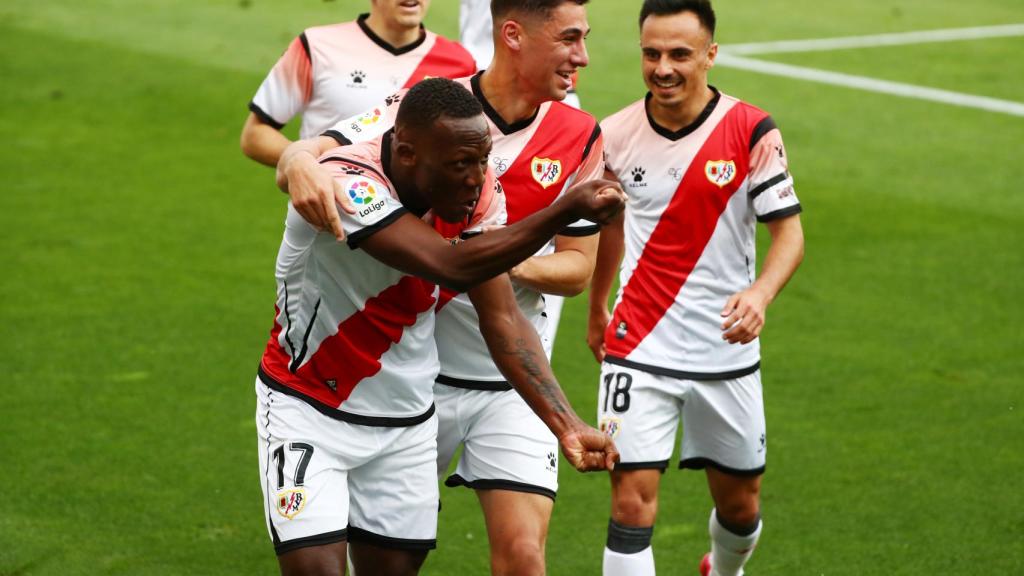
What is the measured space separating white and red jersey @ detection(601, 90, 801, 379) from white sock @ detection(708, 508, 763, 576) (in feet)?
2.24

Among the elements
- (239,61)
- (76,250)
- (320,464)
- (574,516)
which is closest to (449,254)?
(320,464)

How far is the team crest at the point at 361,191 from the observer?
4.53 metres

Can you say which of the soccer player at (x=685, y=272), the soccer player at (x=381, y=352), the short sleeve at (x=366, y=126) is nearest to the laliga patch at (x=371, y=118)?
the short sleeve at (x=366, y=126)

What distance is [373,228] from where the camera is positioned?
450 cm

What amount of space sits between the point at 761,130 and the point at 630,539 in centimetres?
170

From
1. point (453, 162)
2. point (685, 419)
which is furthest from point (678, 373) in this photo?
point (453, 162)

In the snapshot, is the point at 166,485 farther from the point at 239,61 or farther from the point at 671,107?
the point at 239,61

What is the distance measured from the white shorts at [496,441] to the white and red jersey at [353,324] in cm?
52

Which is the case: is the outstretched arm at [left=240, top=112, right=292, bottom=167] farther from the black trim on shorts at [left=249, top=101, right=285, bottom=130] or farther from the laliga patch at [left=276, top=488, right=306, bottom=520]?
the laliga patch at [left=276, top=488, right=306, bottom=520]

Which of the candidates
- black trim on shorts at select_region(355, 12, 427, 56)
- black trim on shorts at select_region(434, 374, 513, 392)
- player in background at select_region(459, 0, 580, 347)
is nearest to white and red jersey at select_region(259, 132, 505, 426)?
black trim on shorts at select_region(434, 374, 513, 392)

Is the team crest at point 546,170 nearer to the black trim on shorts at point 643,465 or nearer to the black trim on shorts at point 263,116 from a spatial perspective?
the black trim on shorts at point 643,465

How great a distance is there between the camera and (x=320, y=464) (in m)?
4.91

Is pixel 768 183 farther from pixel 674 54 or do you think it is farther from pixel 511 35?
pixel 511 35

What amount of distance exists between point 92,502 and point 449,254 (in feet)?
11.6
